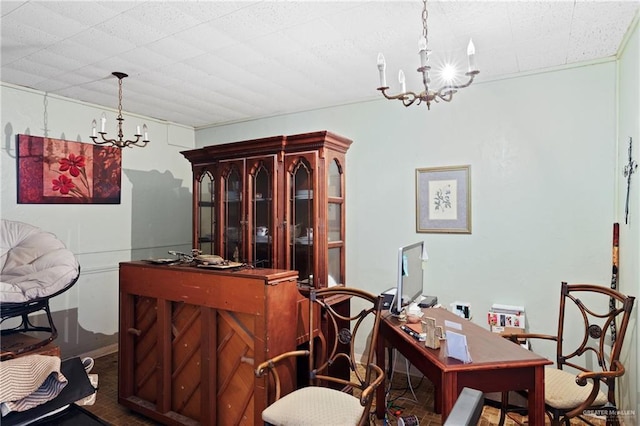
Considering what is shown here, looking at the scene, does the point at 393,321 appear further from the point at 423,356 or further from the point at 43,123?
the point at 43,123

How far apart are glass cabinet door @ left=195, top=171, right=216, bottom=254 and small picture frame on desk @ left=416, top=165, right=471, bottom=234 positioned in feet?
6.73

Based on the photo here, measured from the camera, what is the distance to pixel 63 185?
377cm

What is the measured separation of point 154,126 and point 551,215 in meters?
4.31

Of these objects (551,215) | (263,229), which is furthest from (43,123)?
(551,215)

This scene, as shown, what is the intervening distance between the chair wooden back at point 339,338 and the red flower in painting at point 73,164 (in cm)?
286

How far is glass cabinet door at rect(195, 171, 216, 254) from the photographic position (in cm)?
394

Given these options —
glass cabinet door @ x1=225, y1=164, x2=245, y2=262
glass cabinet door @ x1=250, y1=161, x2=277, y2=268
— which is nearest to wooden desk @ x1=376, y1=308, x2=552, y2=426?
glass cabinet door @ x1=250, y1=161, x2=277, y2=268

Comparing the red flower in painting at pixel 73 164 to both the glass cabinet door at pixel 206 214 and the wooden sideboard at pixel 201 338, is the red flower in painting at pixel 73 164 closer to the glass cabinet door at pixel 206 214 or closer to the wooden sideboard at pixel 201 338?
the glass cabinet door at pixel 206 214

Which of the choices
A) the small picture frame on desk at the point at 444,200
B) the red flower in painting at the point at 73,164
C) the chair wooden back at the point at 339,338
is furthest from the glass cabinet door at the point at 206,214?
the small picture frame on desk at the point at 444,200

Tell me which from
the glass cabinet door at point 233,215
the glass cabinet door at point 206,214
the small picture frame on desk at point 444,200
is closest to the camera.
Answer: the small picture frame on desk at point 444,200

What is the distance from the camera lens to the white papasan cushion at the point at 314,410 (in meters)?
1.93

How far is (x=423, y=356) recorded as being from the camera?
211 cm

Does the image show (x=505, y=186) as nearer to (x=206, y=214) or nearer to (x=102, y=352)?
(x=206, y=214)

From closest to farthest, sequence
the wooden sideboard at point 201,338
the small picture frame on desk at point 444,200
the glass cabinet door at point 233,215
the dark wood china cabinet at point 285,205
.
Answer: the wooden sideboard at point 201,338
the dark wood china cabinet at point 285,205
the small picture frame on desk at point 444,200
the glass cabinet door at point 233,215
